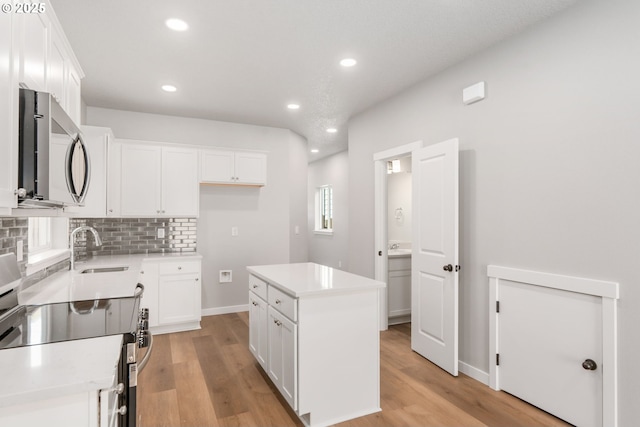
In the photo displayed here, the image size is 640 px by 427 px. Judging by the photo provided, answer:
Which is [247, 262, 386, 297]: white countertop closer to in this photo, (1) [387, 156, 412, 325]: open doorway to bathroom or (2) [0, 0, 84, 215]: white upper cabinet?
(2) [0, 0, 84, 215]: white upper cabinet

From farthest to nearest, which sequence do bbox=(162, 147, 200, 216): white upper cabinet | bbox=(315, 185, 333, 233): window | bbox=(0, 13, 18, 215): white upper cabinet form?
bbox=(315, 185, 333, 233): window < bbox=(162, 147, 200, 216): white upper cabinet < bbox=(0, 13, 18, 215): white upper cabinet

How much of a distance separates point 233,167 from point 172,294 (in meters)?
1.67

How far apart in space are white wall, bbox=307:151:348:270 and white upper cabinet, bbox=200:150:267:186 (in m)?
2.63

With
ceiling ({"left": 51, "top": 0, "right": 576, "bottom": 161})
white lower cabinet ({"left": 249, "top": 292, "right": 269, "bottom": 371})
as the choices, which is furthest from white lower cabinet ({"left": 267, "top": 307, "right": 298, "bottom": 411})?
ceiling ({"left": 51, "top": 0, "right": 576, "bottom": 161})

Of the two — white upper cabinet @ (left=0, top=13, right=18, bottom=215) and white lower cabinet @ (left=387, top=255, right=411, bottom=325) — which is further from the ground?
white upper cabinet @ (left=0, top=13, right=18, bottom=215)

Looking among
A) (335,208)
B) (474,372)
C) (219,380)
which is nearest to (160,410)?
(219,380)

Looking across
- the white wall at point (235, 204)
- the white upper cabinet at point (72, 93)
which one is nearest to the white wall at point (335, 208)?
the white wall at point (235, 204)

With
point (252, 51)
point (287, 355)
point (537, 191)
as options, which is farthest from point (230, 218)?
point (537, 191)

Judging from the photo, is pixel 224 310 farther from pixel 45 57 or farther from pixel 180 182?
pixel 45 57

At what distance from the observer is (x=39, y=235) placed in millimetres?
3055

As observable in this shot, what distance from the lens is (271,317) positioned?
8.45ft

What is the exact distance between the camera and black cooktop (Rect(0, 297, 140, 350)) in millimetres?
1293

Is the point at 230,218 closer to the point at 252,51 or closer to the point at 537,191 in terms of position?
the point at 252,51

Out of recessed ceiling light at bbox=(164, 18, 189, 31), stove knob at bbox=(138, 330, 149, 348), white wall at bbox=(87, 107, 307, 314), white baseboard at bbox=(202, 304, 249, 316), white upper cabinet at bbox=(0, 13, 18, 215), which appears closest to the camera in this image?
white upper cabinet at bbox=(0, 13, 18, 215)
